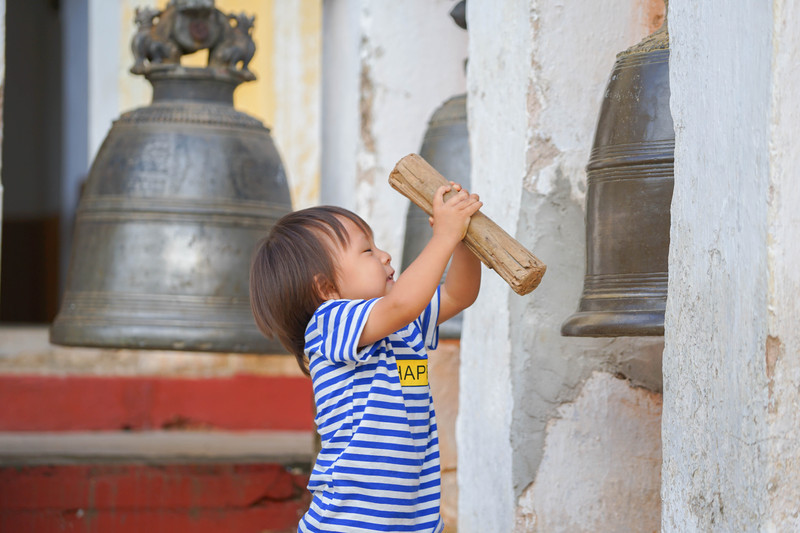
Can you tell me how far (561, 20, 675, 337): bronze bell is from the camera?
5.50ft

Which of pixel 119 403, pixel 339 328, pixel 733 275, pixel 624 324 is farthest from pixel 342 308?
pixel 119 403

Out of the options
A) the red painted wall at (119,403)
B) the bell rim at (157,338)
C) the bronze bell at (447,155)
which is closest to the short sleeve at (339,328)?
the bronze bell at (447,155)

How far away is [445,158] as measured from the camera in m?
2.69

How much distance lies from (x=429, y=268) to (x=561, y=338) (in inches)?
26.1

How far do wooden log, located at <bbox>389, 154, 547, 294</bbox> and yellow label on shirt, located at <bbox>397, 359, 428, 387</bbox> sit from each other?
21 cm

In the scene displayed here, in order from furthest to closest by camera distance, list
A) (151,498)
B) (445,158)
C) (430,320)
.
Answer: (151,498) → (445,158) → (430,320)

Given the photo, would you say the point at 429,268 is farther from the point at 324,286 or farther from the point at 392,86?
the point at 392,86

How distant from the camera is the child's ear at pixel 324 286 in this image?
169cm

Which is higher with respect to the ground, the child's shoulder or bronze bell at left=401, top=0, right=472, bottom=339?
bronze bell at left=401, top=0, right=472, bottom=339

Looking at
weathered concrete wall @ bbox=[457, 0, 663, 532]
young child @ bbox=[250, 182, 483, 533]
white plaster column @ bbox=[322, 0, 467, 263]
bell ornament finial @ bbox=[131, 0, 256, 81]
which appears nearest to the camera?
young child @ bbox=[250, 182, 483, 533]

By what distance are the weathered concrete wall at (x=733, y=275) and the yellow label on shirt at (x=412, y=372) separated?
38 centimetres

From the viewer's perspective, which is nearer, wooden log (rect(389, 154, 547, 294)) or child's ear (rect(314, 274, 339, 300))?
wooden log (rect(389, 154, 547, 294))

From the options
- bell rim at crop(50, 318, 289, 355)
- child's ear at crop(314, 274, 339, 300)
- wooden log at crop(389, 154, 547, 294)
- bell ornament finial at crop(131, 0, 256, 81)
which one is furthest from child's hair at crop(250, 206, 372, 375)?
bell ornament finial at crop(131, 0, 256, 81)

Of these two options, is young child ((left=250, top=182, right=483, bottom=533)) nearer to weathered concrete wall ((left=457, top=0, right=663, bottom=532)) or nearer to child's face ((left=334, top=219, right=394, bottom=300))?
child's face ((left=334, top=219, right=394, bottom=300))
